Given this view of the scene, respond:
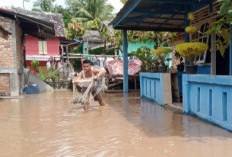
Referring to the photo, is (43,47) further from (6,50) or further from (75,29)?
(6,50)

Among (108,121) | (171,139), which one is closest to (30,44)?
(108,121)

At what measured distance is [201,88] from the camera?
525cm

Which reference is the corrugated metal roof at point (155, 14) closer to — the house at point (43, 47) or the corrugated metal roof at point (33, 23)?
the corrugated metal roof at point (33, 23)

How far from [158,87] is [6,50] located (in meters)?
6.31

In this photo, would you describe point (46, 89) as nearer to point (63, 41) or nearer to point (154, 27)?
point (154, 27)

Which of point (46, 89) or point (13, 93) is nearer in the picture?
point (13, 93)

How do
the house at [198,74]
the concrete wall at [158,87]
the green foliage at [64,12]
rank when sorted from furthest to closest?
the green foliage at [64,12] < the concrete wall at [158,87] < the house at [198,74]

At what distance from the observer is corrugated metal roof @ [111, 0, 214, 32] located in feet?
25.3

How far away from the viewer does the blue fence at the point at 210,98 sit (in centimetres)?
434

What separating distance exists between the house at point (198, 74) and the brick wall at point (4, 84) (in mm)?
4818

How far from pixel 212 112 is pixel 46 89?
10.8 meters

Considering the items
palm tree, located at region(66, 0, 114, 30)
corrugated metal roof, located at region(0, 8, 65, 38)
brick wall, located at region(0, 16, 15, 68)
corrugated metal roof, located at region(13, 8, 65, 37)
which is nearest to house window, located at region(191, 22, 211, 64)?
corrugated metal roof, located at region(0, 8, 65, 38)

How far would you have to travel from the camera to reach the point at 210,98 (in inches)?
193

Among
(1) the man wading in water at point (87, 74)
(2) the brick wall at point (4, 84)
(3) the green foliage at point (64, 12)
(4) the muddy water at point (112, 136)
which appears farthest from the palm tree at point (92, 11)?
(4) the muddy water at point (112, 136)
